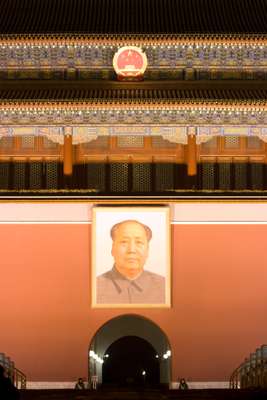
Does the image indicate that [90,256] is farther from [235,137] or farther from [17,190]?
[235,137]

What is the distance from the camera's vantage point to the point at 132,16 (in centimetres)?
1912

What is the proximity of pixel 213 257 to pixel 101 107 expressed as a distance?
366 centimetres

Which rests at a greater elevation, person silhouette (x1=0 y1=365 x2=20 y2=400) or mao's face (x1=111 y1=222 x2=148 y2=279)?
mao's face (x1=111 y1=222 x2=148 y2=279)

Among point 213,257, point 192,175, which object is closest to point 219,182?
point 192,175

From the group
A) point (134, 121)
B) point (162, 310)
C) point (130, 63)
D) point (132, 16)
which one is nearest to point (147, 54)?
point (130, 63)

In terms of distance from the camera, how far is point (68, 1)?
20203 mm

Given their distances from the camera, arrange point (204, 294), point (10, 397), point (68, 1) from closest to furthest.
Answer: point (10, 397) → point (204, 294) → point (68, 1)

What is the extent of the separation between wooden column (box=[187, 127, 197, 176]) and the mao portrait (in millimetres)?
1025

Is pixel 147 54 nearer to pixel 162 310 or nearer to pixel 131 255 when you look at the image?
pixel 131 255

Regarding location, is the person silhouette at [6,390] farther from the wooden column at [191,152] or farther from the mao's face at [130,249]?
the wooden column at [191,152]

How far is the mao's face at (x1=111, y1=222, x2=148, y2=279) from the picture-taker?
15.9 metres

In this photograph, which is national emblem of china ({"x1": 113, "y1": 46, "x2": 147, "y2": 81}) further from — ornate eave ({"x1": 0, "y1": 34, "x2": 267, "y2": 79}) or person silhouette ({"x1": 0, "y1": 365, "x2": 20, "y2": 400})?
person silhouette ({"x1": 0, "y1": 365, "x2": 20, "y2": 400})

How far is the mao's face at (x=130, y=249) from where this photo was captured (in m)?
15.9

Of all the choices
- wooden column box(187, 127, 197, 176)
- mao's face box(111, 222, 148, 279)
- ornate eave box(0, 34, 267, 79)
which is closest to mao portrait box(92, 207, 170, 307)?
mao's face box(111, 222, 148, 279)
